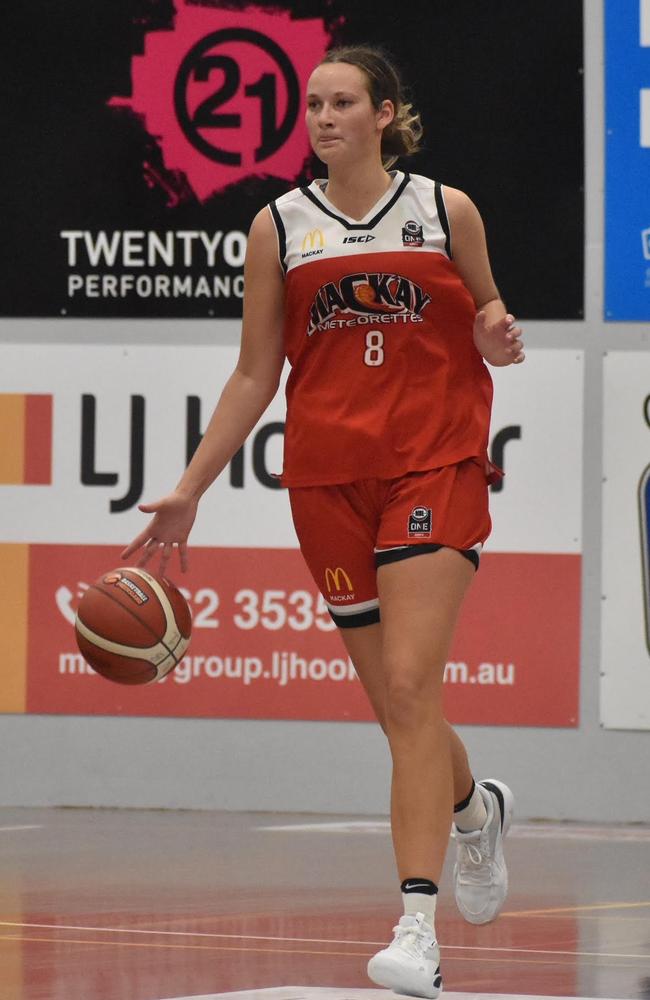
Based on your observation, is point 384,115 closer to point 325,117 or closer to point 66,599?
point 325,117

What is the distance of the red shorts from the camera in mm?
4707

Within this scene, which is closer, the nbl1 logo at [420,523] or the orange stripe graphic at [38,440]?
the nbl1 logo at [420,523]

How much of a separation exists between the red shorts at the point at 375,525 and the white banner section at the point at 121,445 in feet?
13.8

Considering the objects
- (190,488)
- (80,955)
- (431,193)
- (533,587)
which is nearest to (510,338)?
(431,193)

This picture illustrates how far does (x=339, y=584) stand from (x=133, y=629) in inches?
24.9

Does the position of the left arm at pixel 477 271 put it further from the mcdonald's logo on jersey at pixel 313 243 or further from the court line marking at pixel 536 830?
the court line marking at pixel 536 830

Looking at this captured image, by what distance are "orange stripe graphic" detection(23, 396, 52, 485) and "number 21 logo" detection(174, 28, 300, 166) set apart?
1.38m

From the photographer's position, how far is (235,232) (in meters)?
9.32

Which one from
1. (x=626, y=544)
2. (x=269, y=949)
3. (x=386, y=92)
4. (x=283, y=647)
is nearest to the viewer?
(x=386, y=92)

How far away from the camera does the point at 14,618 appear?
9328 mm

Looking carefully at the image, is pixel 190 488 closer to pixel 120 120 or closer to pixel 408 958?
pixel 408 958

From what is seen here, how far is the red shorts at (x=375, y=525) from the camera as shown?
471 centimetres

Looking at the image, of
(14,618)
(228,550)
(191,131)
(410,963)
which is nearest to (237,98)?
(191,131)

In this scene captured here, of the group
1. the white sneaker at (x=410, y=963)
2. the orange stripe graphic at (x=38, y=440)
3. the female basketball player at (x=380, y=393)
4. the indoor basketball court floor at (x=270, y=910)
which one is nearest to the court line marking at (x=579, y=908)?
the indoor basketball court floor at (x=270, y=910)
